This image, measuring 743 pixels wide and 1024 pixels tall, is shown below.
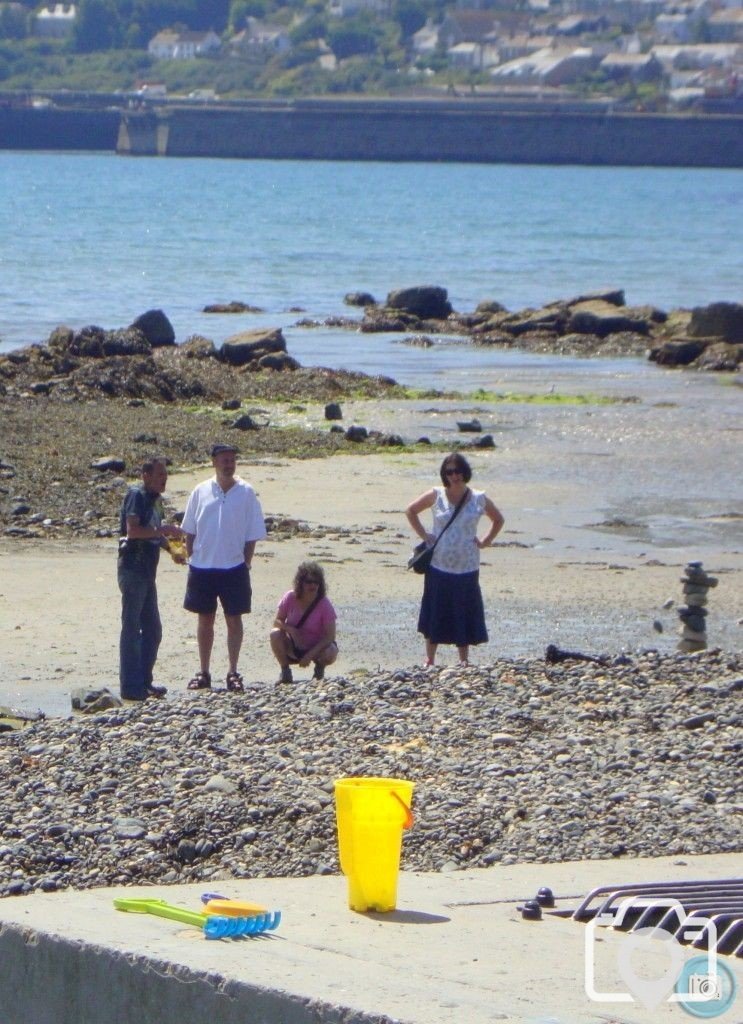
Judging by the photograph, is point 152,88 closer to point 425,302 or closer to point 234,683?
point 425,302

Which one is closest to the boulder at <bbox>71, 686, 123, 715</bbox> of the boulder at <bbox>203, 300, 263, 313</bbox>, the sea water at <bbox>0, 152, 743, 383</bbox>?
the sea water at <bbox>0, 152, 743, 383</bbox>

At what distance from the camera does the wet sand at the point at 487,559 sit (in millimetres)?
11938

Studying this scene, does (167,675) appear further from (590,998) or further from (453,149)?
(453,149)

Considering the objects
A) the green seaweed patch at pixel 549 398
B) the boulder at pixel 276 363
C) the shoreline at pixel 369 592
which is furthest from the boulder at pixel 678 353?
the shoreline at pixel 369 592

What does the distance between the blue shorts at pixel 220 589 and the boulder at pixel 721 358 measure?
79.8 feet

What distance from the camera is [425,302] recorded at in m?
43.4

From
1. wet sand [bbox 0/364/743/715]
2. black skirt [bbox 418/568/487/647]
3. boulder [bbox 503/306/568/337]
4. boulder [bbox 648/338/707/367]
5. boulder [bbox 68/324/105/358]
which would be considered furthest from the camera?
boulder [bbox 503/306/568/337]

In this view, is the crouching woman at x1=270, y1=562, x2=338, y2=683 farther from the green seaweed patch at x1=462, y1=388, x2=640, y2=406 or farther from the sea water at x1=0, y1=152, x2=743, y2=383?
the sea water at x1=0, y1=152, x2=743, y2=383

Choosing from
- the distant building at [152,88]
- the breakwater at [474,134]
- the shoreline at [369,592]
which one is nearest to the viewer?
the shoreline at [369,592]

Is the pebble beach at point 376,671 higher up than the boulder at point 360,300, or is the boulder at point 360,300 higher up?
A: the pebble beach at point 376,671

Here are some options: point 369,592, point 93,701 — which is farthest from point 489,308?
point 93,701

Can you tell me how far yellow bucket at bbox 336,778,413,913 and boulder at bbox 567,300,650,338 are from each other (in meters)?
34.0

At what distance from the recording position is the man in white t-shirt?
1030cm

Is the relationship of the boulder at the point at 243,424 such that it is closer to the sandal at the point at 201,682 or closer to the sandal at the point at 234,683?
the sandal at the point at 201,682
